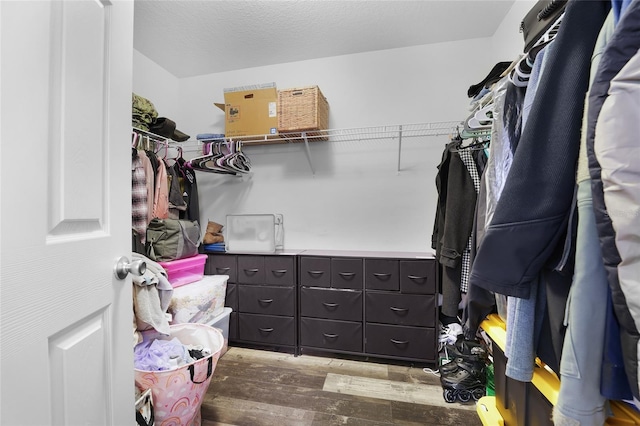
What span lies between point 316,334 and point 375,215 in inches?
43.9

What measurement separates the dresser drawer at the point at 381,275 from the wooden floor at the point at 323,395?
592 mm

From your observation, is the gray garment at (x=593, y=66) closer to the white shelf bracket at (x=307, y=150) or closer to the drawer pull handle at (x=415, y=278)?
the drawer pull handle at (x=415, y=278)

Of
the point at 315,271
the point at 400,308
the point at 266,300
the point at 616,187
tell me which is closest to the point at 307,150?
the point at 315,271

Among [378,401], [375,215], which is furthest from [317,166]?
[378,401]

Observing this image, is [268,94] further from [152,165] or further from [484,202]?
[484,202]

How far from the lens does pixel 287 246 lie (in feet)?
7.92

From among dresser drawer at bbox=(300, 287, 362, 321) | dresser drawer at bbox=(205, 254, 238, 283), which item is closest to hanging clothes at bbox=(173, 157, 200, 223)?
dresser drawer at bbox=(205, 254, 238, 283)

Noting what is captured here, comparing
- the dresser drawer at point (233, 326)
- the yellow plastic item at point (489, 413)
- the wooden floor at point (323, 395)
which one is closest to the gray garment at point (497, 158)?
the yellow plastic item at point (489, 413)

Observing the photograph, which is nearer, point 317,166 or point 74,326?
point 74,326

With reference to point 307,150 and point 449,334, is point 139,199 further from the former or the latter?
point 449,334

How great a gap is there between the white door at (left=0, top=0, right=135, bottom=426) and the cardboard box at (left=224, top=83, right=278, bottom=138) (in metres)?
1.42

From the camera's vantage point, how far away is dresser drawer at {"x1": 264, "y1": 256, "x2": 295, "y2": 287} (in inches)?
78.5

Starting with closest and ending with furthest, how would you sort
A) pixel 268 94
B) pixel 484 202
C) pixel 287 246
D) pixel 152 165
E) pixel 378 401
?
pixel 484 202
pixel 378 401
pixel 152 165
pixel 268 94
pixel 287 246

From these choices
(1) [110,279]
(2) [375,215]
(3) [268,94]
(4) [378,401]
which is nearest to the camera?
(1) [110,279]
